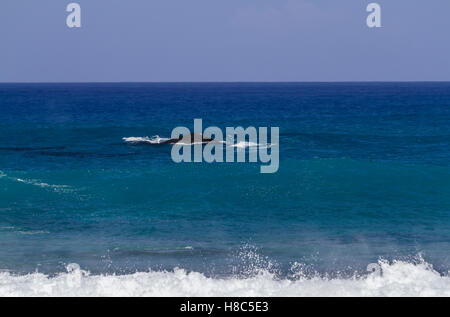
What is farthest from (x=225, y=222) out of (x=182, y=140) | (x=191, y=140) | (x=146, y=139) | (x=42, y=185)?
(x=146, y=139)

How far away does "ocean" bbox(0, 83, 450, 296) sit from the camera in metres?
19.8

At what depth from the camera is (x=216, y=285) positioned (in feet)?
63.5

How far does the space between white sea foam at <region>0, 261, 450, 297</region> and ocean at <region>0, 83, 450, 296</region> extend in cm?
7

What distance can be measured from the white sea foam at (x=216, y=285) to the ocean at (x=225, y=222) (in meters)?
0.07

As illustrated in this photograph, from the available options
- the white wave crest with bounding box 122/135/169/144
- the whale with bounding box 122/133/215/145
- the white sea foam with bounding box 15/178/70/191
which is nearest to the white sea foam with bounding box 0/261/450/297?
the white sea foam with bounding box 15/178/70/191

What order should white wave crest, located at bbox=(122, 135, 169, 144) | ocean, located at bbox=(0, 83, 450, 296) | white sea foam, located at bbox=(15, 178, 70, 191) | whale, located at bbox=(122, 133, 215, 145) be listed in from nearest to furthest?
ocean, located at bbox=(0, 83, 450, 296) → white sea foam, located at bbox=(15, 178, 70, 191) → whale, located at bbox=(122, 133, 215, 145) → white wave crest, located at bbox=(122, 135, 169, 144)

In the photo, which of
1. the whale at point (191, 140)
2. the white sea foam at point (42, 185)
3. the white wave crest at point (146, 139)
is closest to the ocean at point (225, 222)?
the white sea foam at point (42, 185)

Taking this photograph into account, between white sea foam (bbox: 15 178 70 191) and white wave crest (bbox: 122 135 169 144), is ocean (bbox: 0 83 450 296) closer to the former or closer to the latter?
white sea foam (bbox: 15 178 70 191)

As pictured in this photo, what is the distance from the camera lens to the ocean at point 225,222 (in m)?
19.8

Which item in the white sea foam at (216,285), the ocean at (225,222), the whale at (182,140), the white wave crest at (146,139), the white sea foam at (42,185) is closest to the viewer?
the white sea foam at (216,285)

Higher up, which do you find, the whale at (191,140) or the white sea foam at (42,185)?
the whale at (191,140)

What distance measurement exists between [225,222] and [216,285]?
300 inches

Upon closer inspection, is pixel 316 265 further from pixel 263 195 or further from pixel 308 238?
pixel 263 195

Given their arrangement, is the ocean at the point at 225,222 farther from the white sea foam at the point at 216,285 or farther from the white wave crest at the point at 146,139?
the white wave crest at the point at 146,139
